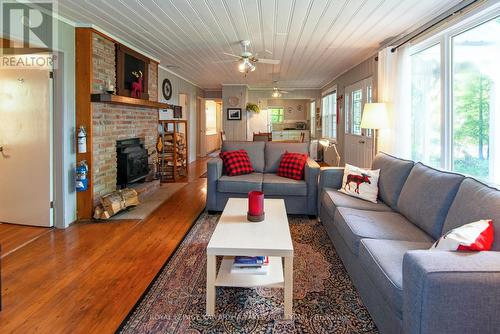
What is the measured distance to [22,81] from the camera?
359cm

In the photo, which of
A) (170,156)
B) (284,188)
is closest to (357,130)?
(284,188)

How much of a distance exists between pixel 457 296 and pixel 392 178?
187 cm

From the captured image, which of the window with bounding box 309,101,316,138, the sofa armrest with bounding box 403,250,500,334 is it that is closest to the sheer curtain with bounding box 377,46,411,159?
the sofa armrest with bounding box 403,250,500,334

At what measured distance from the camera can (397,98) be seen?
427cm

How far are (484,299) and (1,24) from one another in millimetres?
3808

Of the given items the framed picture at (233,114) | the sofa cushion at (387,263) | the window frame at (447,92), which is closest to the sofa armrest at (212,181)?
the sofa cushion at (387,263)

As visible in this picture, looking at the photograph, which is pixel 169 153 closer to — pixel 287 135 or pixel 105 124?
pixel 105 124

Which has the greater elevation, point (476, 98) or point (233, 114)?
point (233, 114)

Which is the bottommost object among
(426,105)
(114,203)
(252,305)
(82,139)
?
(252,305)

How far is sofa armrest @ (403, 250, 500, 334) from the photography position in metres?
1.24

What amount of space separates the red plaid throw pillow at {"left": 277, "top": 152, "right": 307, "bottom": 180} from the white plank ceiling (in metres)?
1.56

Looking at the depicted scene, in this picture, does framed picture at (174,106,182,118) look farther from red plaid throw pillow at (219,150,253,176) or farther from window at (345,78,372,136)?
window at (345,78,372,136)

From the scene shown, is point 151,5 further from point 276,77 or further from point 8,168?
point 276,77

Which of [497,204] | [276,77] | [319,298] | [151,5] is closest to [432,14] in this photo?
[497,204]
